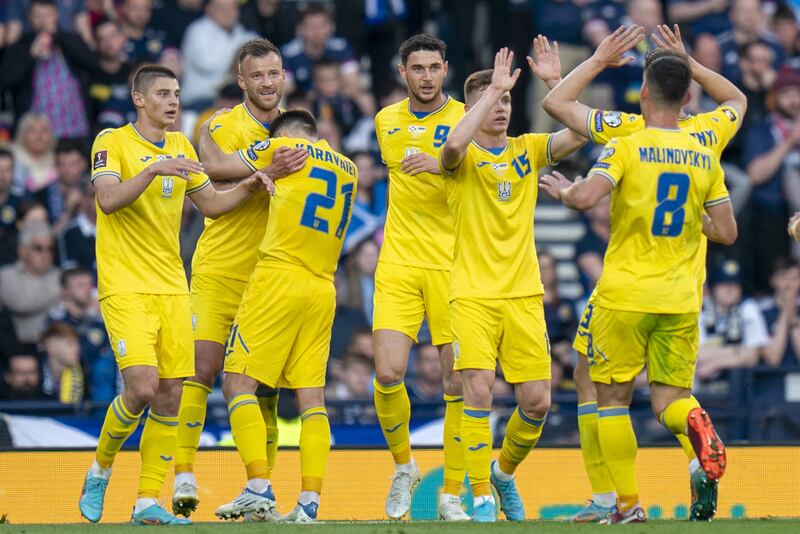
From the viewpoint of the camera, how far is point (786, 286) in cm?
1539

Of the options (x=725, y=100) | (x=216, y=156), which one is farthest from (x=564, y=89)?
(x=216, y=156)

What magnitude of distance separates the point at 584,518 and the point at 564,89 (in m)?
2.64

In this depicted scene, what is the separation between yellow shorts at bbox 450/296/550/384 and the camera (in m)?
9.32

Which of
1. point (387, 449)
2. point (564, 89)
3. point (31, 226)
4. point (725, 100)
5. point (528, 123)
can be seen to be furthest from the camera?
point (528, 123)

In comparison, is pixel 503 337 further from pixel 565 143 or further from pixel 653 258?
pixel 653 258

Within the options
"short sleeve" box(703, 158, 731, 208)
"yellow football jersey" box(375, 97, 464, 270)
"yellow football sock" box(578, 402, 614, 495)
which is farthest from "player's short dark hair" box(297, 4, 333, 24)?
"short sleeve" box(703, 158, 731, 208)

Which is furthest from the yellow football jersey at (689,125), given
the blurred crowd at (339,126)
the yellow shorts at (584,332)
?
the blurred crowd at (339,126)

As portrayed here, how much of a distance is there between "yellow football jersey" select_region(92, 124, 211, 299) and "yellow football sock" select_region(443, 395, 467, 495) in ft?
6.38

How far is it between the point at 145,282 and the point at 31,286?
5.53m

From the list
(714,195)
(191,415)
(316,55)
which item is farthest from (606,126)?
(316,55)

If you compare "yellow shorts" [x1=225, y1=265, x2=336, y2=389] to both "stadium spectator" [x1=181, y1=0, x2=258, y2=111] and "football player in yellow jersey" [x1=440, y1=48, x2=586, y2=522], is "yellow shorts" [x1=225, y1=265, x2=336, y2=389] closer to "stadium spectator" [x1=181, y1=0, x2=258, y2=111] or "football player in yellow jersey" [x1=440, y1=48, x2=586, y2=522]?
"football player in yellow jersey" [x1=440, y1=48, x2=586, y2=522]

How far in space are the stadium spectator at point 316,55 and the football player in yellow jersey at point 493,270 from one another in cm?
665

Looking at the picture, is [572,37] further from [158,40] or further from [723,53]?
[158,40]

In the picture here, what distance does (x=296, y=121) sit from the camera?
9820 mm
